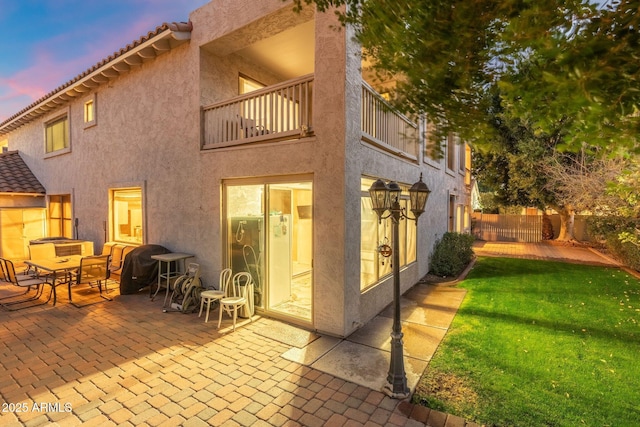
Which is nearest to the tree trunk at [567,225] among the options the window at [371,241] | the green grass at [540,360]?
the green grass at [540,360]

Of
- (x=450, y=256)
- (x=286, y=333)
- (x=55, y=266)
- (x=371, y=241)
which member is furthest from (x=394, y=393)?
(x=55, y=266)

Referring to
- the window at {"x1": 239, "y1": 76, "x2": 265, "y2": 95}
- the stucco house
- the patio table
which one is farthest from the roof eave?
the patio table

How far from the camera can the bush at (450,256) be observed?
10.5 meters

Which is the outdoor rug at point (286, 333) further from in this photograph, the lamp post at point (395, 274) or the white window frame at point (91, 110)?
the white window frame at point (91, 110)

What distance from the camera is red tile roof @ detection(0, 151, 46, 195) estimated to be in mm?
12203

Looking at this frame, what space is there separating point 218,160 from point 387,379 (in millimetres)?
5621

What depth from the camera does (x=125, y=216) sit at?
9.98 meters

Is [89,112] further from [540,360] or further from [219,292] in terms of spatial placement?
[540,360]

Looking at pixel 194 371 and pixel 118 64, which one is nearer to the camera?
pixel 194 371

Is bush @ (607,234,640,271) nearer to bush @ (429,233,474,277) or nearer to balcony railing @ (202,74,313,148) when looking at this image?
bush @ (429,233,474,277)

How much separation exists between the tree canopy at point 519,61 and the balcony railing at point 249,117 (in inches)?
122

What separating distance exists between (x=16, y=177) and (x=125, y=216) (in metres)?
7.66

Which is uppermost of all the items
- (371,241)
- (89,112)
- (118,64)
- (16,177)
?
(118,64)

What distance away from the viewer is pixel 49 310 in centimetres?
667
